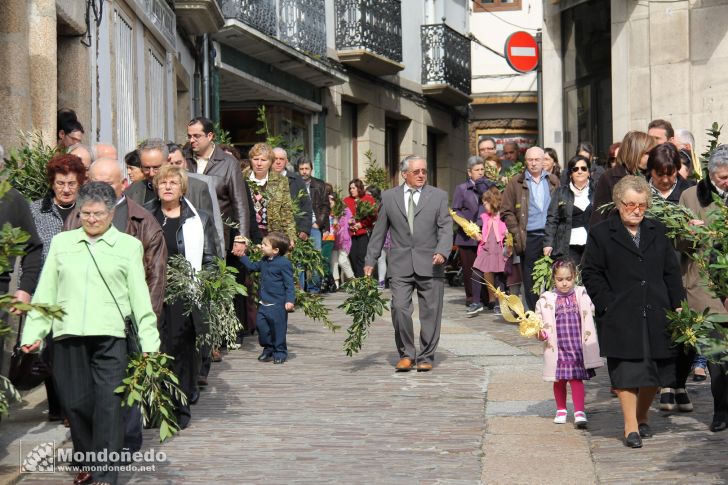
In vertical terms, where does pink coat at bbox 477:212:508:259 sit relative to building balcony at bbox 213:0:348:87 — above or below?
below

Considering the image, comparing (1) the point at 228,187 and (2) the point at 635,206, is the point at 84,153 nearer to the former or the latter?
(1) the point at 228,187

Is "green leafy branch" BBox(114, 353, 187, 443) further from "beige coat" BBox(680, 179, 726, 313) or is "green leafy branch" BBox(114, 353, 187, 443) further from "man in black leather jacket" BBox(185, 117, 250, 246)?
"man in black leather jacket" BBox(185, 117, 250, 246)

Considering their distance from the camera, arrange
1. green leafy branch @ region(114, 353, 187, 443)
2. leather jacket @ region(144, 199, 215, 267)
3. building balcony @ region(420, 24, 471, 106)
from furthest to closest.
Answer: building balcony @ region(420, 24, 471, 106), leather jacket @ region(144, 199, 215, 267), green leafy branch @ region(114, 353, 187, 443)

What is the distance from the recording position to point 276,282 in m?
12.8

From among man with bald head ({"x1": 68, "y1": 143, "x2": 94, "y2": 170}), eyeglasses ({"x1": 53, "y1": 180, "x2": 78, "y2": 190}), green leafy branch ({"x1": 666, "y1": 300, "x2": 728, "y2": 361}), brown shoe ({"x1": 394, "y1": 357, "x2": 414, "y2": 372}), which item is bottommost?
brown shoe ({"x1": 394, "y1": 357, "x2": 414, "y2": 372})

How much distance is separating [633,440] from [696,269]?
161cm

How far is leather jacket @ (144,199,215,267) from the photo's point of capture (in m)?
9.52

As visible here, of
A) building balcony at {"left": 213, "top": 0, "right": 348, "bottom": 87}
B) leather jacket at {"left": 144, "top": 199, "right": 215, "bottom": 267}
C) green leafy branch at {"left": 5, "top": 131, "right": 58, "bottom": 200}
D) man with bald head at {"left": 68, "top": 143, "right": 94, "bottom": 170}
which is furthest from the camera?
building balcony at {"left": 213, "top": 0, "right": 348, "bottom": 87}

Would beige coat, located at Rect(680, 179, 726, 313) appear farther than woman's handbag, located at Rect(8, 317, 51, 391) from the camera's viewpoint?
Yes

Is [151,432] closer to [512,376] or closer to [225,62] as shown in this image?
[512,376]

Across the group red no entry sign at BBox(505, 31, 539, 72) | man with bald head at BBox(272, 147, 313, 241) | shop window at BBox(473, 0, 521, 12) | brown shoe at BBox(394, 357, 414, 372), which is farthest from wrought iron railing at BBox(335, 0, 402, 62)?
brown shoe at BBox(394, 357, 414, 372)

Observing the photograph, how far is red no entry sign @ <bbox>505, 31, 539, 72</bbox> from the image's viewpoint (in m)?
31.0

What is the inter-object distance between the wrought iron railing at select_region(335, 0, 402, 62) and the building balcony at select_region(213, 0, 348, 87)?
789 mm

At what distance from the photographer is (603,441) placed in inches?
344
